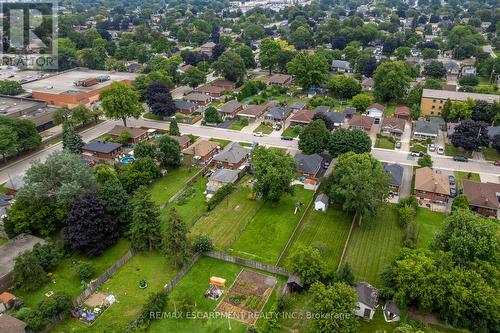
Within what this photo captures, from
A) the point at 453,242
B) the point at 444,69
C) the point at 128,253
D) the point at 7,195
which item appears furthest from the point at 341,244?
the point at 444,69

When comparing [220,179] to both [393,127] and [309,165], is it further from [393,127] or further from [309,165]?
[393,127]

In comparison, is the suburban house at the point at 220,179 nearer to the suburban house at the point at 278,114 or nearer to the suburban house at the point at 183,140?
the suburban house at the point at 183,140

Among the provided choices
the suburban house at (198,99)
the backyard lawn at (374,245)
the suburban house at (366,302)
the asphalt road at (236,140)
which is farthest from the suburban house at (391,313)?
the suburban house at (198,99)

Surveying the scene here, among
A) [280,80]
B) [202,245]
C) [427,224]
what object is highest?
[280,80]

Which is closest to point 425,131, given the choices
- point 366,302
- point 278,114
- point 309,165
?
point 309,165

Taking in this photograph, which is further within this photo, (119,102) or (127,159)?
(119,102)

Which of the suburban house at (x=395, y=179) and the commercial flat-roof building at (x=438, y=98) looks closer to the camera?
the suburban house at (x=395, y=179)
